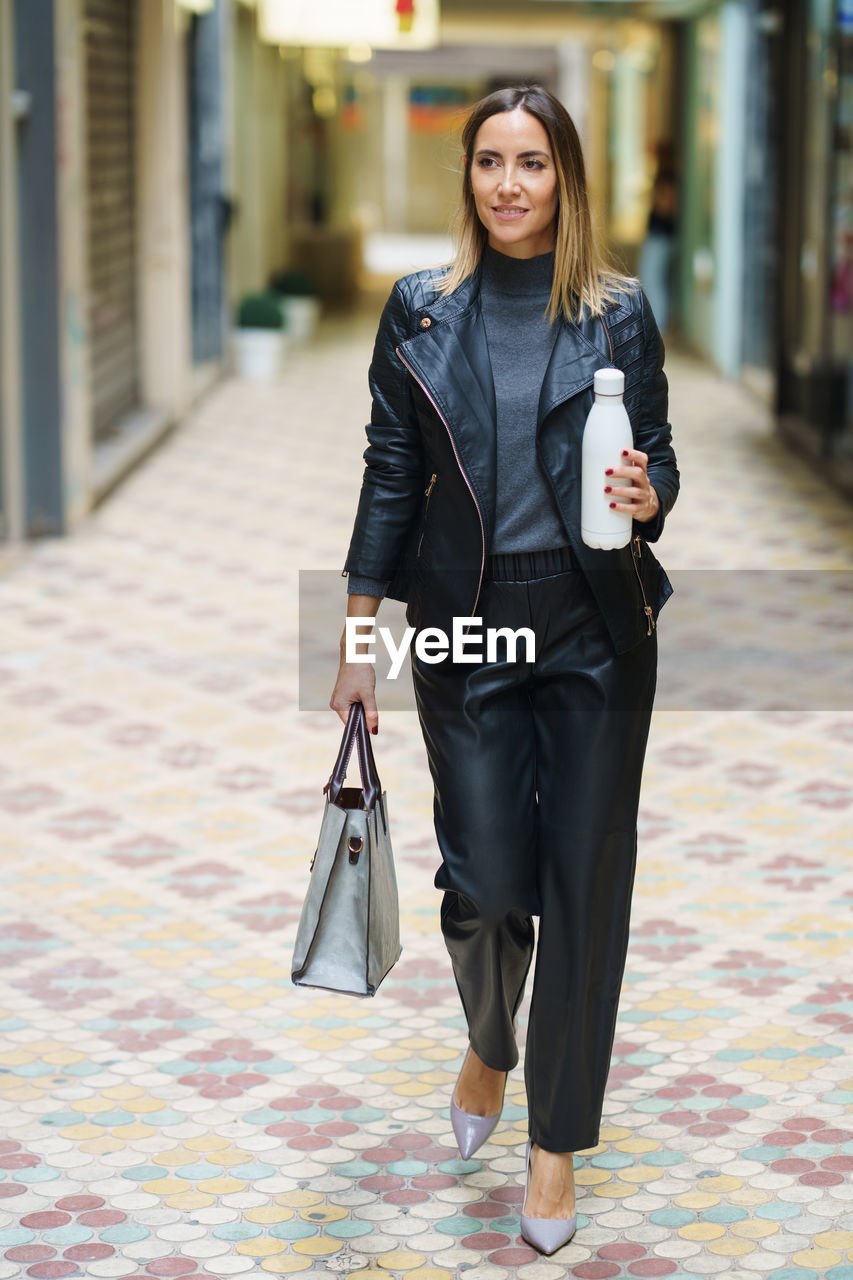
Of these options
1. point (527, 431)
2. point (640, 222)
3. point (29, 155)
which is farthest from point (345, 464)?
point (640, 222)

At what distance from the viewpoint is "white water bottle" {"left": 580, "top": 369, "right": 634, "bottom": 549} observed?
2.82 m

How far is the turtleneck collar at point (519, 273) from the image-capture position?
3.02 m

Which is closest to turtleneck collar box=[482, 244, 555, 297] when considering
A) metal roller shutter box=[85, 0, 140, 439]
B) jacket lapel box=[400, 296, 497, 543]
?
jacket lapel box=[400, 296, 497, 543]

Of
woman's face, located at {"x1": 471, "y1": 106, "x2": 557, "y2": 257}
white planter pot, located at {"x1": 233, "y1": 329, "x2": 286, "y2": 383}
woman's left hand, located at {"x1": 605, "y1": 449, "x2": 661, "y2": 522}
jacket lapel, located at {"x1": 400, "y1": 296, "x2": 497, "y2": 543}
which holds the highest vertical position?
woman's face, located at {"x1": 471, "y1": 106, "x2": 557, "y2": 257}

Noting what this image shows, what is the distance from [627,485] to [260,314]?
1400 centimetres

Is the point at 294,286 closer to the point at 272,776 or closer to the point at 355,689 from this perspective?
the point at 272,776

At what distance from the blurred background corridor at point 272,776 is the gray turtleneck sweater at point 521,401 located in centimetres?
18

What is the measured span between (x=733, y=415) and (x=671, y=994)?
34.7ft

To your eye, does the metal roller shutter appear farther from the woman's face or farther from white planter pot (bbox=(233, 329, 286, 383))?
the woman's face

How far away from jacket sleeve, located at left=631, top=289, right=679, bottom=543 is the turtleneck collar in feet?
0.55

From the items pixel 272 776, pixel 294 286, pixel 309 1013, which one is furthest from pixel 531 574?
pixel 294 286

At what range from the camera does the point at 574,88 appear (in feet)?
108

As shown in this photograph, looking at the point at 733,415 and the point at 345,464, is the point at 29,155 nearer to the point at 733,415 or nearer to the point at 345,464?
the point at 345,464

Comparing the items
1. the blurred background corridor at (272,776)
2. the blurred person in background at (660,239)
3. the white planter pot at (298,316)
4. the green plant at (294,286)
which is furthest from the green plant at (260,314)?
the blurred person in background at (660,239)
